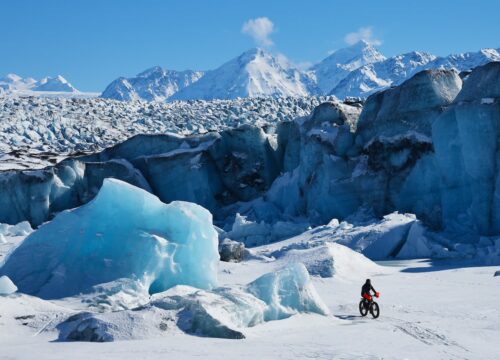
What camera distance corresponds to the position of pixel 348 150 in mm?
30531

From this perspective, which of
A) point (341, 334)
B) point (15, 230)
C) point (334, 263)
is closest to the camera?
point (341, 334)

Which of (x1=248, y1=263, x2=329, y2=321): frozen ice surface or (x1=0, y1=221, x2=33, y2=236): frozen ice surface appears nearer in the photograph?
(x1=248, y1=263, x2=329, y2=321): frozen ice surface

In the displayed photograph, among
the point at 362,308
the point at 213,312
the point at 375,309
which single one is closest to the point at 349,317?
the point at 362,308

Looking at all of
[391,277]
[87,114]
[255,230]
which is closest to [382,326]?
[391,277]

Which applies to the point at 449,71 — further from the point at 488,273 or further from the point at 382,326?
the point at 382,326

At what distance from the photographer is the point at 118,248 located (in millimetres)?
14406

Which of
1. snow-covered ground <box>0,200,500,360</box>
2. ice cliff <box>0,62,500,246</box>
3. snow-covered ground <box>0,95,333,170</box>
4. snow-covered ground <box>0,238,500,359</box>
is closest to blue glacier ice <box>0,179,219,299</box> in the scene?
snow-covered ground <box>0,200,500,360</box>

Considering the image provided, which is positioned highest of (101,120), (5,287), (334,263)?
(101,120)

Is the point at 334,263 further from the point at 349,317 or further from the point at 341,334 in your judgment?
the point at 341,334

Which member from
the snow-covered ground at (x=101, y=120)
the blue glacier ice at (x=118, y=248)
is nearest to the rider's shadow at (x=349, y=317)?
the blue glacier ice at (x=118, y=248)

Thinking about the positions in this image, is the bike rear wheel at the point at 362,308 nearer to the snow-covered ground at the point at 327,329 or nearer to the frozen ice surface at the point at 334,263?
the snow-covered ground at the point at 327,329

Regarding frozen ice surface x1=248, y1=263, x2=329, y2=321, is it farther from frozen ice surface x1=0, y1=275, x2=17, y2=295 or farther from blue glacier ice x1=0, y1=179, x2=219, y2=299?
frozen ice surface x1=0, y1=275, x2=17, y2=295

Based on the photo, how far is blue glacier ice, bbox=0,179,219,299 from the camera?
13.9m

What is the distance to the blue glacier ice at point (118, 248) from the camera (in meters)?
13.9
